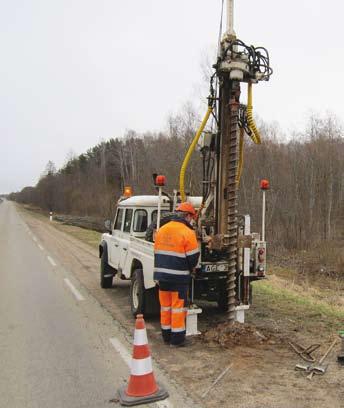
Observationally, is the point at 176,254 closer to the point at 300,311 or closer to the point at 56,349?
the point at 56,349

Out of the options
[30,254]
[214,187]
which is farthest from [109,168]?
[214,187]

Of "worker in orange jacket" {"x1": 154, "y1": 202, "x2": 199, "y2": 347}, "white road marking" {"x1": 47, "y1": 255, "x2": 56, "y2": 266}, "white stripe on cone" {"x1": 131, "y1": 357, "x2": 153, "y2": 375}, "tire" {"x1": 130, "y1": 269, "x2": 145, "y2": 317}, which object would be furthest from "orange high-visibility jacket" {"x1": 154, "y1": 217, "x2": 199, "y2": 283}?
"white road marking" {"x1": 47, "y1": 255, "x2": 56, "y2": 266}

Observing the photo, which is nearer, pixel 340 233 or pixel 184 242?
pixel 184 242

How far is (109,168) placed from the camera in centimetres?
6994

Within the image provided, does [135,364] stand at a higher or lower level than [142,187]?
lower

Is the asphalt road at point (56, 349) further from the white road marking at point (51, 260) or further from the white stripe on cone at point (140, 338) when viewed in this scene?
the white road marking at point (51, 260)

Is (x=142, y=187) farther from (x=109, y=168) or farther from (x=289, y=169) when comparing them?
(x=109, y=168)

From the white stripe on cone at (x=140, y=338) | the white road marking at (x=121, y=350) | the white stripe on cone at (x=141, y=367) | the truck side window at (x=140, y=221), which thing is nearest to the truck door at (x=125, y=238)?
the truck side window at (x=140, y=221)

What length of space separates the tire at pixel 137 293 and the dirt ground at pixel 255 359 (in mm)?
256

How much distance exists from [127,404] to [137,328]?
722 mm

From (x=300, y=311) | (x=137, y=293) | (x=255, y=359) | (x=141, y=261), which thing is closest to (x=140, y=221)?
(x=141, y=261)

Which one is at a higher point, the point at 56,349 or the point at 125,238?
the point at 125,238

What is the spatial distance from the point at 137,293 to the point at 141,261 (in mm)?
Answer: 584

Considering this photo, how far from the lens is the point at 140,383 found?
4430mm
